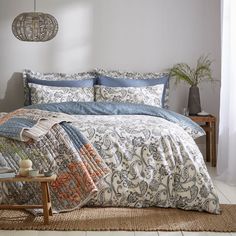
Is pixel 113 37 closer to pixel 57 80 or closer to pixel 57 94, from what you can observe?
pixel 57 80

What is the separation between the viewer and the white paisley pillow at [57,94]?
522cm

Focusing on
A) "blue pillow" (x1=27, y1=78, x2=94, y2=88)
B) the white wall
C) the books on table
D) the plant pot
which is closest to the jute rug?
the books on table

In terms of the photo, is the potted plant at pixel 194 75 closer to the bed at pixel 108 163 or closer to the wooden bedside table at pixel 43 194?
the bed at pixel 108 163

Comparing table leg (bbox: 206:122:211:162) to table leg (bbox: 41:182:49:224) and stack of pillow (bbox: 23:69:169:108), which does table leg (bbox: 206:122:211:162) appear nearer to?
stack of pillow (bbox: 23:69:169:108)

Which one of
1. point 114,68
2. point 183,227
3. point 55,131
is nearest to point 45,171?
point 55,131

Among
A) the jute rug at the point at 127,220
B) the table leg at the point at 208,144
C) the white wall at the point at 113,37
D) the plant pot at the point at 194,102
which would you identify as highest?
the white wall at the point at 113,37

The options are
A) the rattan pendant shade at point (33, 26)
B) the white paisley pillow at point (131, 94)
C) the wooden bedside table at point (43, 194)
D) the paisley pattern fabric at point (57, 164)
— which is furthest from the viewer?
the white paisley pillow at point (131, 94)

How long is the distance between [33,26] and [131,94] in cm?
124

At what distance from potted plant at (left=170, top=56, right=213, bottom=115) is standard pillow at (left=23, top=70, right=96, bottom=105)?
976 millimetres

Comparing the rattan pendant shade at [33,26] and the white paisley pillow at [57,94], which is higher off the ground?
the rattan pendant shade at [33,26]

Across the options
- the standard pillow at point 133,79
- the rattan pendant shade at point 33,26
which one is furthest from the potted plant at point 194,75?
the rattan pendant shade at point 33,26

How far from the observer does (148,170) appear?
12.0 ft

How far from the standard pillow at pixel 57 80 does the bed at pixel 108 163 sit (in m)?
1.58

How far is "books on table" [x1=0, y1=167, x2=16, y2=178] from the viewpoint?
127 inches
